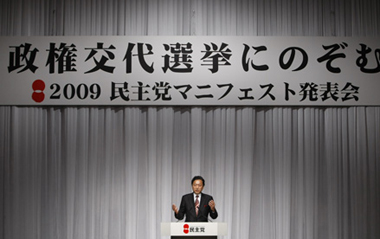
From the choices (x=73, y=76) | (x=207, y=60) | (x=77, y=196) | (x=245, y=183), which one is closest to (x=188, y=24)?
(x=207, y=60)

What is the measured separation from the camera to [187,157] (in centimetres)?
539

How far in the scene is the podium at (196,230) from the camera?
401 cm

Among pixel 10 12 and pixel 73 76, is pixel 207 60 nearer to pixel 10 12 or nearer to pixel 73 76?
pixel 73 76

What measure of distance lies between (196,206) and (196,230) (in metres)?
0.80

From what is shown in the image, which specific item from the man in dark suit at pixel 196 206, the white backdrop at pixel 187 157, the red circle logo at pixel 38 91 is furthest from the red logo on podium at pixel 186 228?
the red circle logo at pixel 38 91

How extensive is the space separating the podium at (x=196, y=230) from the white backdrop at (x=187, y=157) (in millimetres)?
1251

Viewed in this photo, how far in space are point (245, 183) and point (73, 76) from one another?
2.37 m

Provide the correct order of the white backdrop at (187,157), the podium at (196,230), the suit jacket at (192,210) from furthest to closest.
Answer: the white backdrop at (187,157), the suit jacket at (192,210), the podium at (196,230)

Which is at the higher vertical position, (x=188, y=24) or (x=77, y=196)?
(x=188, y=24)

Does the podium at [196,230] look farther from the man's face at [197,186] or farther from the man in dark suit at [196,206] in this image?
the man's face at [197,186]

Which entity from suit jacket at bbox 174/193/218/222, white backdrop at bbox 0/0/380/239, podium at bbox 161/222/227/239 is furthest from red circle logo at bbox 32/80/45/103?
podium at bbox 161/222/227/239

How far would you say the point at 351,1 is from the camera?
5.58 meters

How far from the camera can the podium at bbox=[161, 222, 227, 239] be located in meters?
4.01

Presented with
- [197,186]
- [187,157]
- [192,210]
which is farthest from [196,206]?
[187,157]
